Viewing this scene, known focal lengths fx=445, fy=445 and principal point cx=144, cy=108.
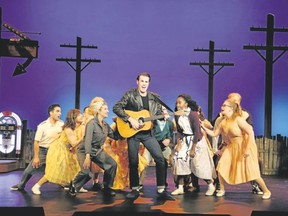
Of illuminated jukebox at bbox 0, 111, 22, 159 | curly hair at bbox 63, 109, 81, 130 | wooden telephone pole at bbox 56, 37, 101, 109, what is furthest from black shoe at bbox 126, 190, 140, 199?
wooden telephone pole at bbox 56, 37, 101, 109

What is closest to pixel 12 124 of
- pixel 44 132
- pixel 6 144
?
pixel 6 144

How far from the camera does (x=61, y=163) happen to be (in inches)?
275

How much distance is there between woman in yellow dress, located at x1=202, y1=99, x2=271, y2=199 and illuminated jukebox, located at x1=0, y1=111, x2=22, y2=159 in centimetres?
737

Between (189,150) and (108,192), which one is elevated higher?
(189,150)

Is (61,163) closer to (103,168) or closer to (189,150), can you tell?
(103,168)

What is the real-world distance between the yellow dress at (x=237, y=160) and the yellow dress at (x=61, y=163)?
2.33m

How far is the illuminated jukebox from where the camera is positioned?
1258cm

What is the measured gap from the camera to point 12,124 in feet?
41.5

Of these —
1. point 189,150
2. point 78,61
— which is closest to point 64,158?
point 189,150

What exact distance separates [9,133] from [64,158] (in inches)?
243

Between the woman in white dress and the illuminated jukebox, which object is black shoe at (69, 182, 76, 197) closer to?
the woman in white dress

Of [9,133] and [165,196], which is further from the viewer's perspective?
[9,133]

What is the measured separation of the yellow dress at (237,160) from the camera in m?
6.61

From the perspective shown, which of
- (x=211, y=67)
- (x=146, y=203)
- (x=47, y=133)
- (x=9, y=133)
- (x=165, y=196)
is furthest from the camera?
(x=211, y=67)
